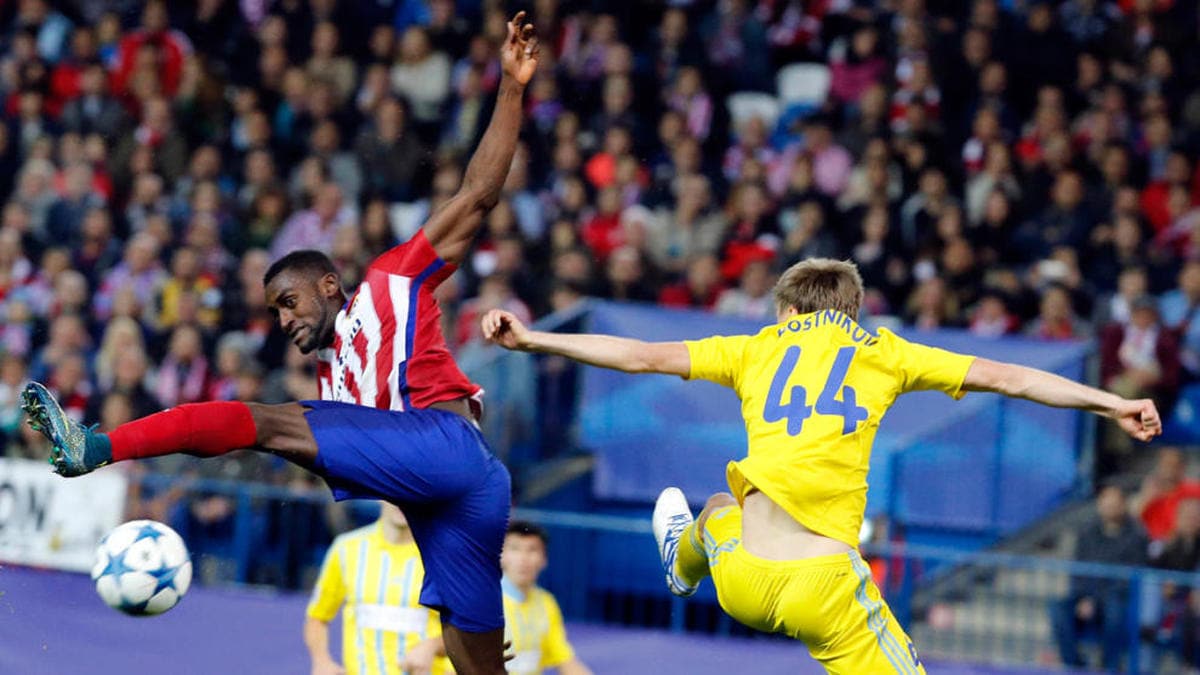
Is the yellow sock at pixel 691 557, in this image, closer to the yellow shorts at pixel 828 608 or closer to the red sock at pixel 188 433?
the yellow shorts at pixel 828 608

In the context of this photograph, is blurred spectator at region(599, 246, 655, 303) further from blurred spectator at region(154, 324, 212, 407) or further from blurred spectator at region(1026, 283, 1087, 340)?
blurred spectator at region(154, 324, 212, 407)

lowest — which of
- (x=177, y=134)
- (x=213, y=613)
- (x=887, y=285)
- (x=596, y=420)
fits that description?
(x=213, y=613)

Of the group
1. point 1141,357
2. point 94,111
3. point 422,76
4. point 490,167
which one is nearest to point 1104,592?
point 1141,357

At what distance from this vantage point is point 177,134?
56.3 ft

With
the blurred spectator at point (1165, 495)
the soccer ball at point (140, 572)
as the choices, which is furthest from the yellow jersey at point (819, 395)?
the blurred spectator at point (1165, 495)

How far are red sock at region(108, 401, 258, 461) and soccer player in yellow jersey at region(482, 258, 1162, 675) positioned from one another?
98 centimetres

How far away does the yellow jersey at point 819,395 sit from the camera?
270 inches

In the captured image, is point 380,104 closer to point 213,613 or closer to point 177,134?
point 177,134

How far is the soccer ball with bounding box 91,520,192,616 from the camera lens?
24.1 feet

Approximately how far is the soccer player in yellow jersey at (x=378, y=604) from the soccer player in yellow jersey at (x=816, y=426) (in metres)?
2.40

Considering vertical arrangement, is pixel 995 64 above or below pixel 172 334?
above

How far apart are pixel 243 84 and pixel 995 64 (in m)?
7.00

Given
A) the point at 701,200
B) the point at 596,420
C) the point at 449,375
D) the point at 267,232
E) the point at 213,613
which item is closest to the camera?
the point at 449,375

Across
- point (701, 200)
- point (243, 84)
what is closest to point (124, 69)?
point (243, 84)
